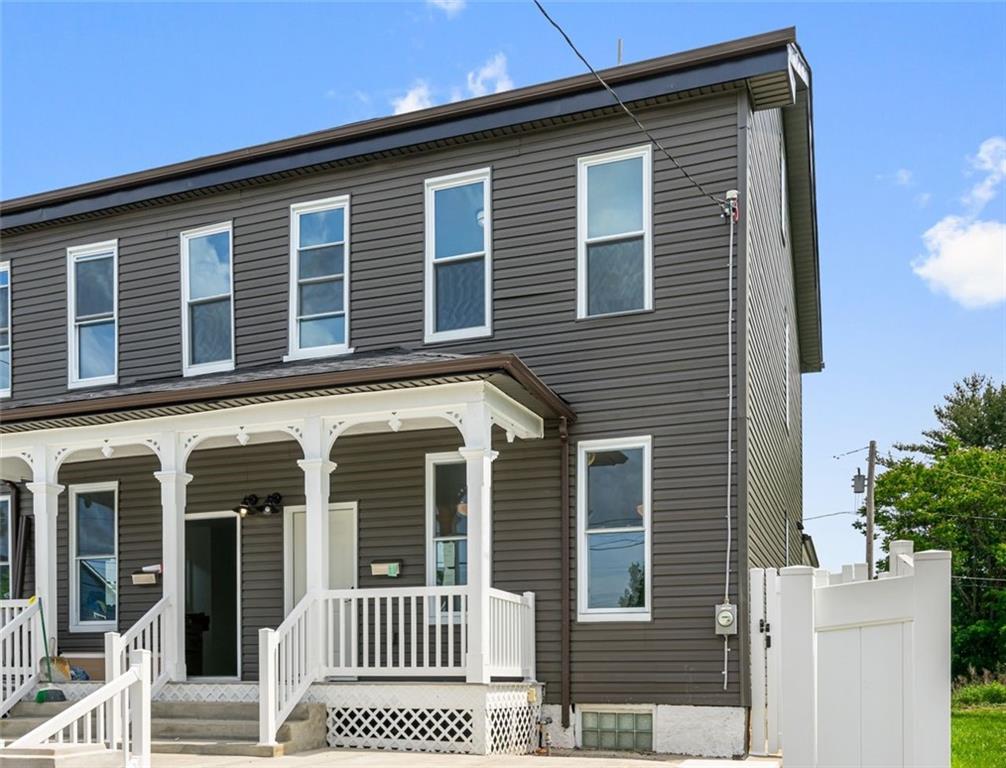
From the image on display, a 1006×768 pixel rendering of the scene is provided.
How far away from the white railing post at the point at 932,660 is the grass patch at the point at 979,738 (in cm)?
831

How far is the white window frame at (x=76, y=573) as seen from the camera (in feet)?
46.5

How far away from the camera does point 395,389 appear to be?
35.6ft

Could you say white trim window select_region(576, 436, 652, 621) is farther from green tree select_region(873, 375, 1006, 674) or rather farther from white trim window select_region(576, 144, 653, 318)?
green tree select_region(873, 375, 1006, 674)

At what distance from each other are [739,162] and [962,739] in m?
7.74

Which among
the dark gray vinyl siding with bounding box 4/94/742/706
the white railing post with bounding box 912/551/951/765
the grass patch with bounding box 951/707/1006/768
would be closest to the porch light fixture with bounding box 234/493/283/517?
the dark gray vinyl siding with bounding box 4/94/742/706

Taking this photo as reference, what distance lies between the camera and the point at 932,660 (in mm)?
4031

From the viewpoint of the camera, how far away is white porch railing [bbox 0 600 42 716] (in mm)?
12219

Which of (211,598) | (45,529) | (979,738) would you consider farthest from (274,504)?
(979,738)

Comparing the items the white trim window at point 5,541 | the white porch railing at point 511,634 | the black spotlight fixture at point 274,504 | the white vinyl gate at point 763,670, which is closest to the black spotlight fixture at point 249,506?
the black spotlight fixture at point 274,504

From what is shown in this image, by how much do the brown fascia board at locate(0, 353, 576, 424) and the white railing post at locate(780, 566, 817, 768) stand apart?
Answer: 619 cm

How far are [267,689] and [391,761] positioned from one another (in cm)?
129

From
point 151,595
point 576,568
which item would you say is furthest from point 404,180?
point 151,595

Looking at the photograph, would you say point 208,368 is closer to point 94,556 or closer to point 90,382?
point 90,382

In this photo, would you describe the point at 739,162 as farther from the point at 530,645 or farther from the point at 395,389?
the point at 530,645
